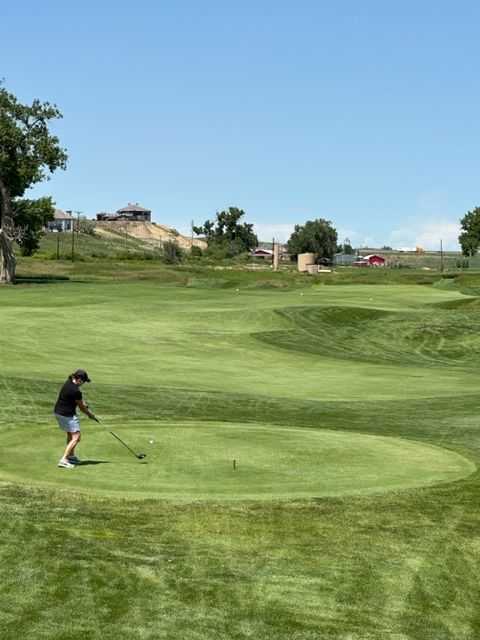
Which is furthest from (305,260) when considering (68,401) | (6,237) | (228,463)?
(228,463)

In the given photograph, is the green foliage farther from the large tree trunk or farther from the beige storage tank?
the beige storage tank

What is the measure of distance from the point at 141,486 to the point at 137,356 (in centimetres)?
3262

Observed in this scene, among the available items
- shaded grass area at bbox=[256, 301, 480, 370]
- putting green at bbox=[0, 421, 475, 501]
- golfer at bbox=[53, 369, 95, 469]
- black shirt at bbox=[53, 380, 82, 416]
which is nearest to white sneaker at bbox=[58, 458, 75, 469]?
golfer at bbox=[53, 369, 95, 469]

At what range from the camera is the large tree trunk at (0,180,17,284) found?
10719 centimetres

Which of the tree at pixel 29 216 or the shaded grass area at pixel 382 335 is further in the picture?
the tree at pixel 29 216

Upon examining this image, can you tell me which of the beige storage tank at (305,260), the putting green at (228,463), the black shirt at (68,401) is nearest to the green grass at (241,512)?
the putting green at (228,463)

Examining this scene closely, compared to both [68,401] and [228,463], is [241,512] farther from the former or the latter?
[68,401]

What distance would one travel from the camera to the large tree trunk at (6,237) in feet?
352

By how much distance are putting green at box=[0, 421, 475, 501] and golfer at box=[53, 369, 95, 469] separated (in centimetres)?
36

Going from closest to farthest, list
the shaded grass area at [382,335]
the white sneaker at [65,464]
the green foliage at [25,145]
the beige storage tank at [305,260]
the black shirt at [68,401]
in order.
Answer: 1. the white sneaker at [65,464]
2. the black shirt at [68,401]
3. the shaded grass area at [382,335]
4. the green foliage at [25,145]
5. the beige storage tank at [305,260]

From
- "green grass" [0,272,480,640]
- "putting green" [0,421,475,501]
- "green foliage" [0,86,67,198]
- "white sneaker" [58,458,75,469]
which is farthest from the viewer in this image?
"green foliage" [0,86,67,198]

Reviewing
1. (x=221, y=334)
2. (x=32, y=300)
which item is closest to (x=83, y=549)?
(x=221, y=334)

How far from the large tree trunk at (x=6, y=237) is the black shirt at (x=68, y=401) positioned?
85.4 m

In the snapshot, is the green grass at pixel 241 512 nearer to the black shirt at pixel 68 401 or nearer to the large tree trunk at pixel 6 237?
the black shirt at pixel 68 401
